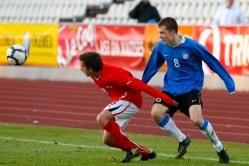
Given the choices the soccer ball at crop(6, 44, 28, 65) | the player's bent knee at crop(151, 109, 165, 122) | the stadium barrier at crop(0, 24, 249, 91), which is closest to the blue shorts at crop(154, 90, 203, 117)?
the player's bent knee at crop(151, 109, 165, 122)

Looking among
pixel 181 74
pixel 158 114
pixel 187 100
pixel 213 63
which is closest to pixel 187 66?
pixel 181 74

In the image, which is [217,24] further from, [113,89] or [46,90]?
[113,89]

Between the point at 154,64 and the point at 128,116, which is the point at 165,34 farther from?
the point at 128,116

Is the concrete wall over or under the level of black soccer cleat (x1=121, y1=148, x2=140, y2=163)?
under

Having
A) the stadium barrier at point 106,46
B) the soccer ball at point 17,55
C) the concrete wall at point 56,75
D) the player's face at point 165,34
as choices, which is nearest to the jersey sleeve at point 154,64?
the player's face at point 165,34

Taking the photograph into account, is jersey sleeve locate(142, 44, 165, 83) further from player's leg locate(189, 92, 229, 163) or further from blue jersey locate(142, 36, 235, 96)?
player's leg locate(189, 92, 229, 163)

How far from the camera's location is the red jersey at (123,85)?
10203 millimetres

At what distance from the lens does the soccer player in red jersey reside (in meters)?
10.2

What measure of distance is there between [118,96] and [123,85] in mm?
298

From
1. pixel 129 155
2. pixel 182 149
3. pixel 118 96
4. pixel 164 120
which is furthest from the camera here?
pixel 182 149

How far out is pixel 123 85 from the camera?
1027cm

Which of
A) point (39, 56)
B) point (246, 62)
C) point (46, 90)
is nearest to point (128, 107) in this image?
point (246, 62)

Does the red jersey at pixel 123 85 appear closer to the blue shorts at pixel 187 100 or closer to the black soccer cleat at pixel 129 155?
the blue shorts at pixel 187 100

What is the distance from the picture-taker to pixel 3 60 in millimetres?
27203
